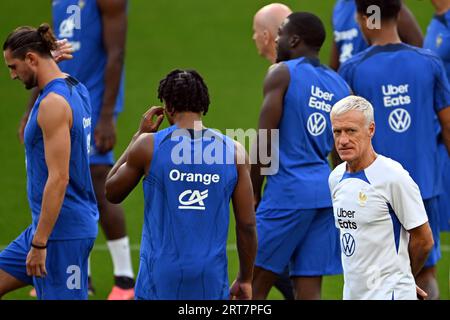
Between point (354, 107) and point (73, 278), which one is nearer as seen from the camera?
point (354, 107)

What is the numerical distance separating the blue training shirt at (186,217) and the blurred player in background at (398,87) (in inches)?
72.2

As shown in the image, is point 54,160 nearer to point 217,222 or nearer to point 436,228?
point 217,222

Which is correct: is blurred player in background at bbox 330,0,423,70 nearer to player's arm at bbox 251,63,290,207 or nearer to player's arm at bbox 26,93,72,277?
player's arm at bbox 251,63,290,207

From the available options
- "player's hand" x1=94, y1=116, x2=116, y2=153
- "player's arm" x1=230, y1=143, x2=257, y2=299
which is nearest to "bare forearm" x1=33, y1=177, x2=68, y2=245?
"player's arm" x1=230, y1=143, x2=257, y2=299

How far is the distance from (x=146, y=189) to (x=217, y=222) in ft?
1.34

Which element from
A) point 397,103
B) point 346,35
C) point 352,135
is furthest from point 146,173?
point 346,35

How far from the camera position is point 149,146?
250 inches

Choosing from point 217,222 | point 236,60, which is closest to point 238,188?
point 217,222

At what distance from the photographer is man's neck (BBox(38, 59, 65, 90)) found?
7039 mm

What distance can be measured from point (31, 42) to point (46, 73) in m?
0.20

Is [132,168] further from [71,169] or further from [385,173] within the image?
[385,173]

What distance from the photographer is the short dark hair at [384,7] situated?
314 inches

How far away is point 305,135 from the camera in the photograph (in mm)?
7746

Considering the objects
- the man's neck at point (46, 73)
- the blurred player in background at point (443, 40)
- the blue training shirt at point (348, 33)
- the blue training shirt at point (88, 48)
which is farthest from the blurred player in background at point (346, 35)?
the man's neck at point (46, 73)
